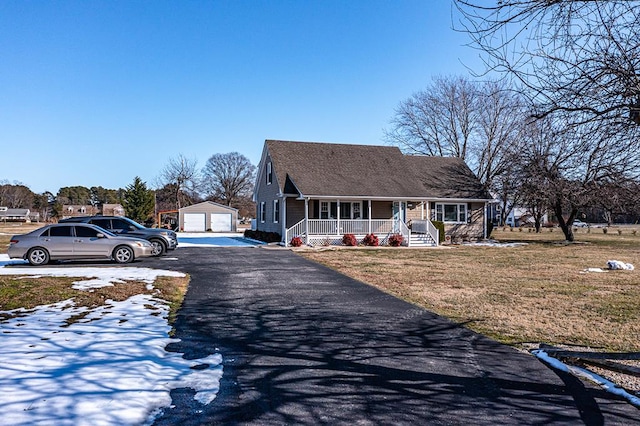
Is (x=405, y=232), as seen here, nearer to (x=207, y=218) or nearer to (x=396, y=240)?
(x=396, y=240)

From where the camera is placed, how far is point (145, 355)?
517cm

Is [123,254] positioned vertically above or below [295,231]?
Answer: below

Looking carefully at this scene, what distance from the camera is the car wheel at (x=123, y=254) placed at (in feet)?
48.1

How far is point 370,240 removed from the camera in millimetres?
24969

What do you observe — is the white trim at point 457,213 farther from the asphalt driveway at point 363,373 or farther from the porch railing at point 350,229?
the asphalt driveway at point 363,373

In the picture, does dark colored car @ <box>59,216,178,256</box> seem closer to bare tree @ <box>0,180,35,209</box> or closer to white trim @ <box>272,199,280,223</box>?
white trim @ <box>272,199,280,223</box>

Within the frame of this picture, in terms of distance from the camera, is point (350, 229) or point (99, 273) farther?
point (350, 229)

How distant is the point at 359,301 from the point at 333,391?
4.88 m

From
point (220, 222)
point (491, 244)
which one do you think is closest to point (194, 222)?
point (220, 222)

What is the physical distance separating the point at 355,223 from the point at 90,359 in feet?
69.9

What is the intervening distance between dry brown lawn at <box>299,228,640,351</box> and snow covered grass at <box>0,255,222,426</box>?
4680 millimetres

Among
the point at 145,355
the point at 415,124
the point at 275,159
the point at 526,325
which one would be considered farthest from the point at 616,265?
the point at 415,124

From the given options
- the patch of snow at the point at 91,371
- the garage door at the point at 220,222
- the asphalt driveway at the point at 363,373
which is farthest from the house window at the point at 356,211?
the garage door at the point at 220,222

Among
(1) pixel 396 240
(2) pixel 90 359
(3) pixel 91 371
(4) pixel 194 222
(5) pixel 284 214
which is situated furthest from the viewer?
(4) pixel 194 222
